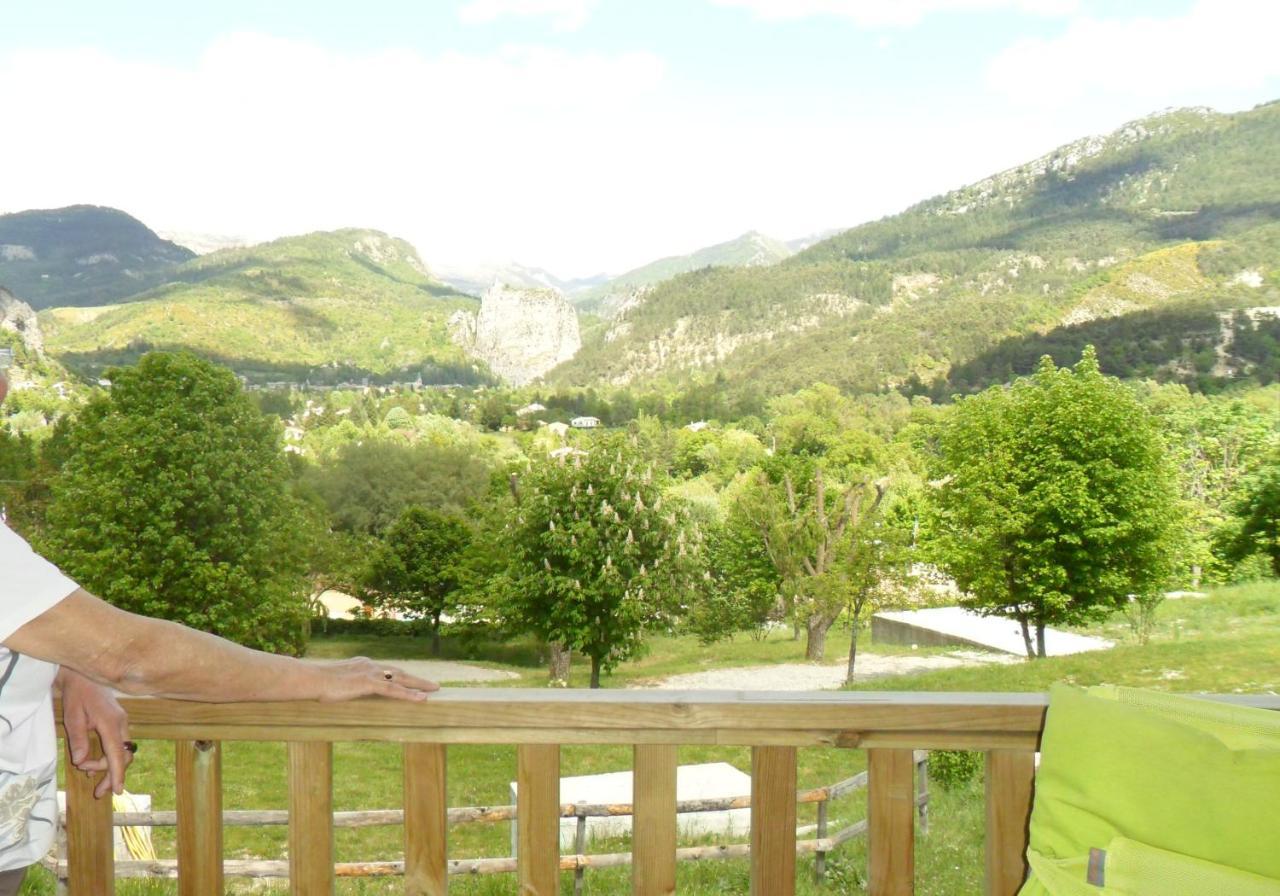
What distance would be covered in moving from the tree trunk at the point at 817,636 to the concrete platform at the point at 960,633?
177 centimetres

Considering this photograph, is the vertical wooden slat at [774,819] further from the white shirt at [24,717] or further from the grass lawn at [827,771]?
the grass lawn at [827,771]

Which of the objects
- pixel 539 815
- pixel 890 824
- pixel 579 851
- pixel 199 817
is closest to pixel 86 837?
pixel 199 817

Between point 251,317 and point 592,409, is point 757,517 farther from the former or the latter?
point 251,317

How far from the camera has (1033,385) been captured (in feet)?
67.7

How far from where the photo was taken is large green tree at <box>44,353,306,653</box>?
1716cm

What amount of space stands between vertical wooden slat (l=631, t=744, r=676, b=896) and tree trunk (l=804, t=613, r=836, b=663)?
22313mm

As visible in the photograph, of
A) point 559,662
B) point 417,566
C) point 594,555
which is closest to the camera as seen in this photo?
point 594,555

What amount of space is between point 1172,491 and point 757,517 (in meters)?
10.4

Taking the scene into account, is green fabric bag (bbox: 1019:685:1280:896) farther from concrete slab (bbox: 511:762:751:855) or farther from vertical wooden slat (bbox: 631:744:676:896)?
concrete slab (bbox: 511:762:751:855)

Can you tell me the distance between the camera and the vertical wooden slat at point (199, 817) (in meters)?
0.89

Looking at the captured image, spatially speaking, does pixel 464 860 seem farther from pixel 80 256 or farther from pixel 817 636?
pixel 80 256

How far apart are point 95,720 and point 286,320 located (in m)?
64.6

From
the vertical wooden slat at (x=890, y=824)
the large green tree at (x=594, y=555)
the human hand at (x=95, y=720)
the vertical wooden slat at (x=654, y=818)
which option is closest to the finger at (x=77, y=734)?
the human hand at (x=95, y=720)

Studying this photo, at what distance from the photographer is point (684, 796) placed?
6641 mm
